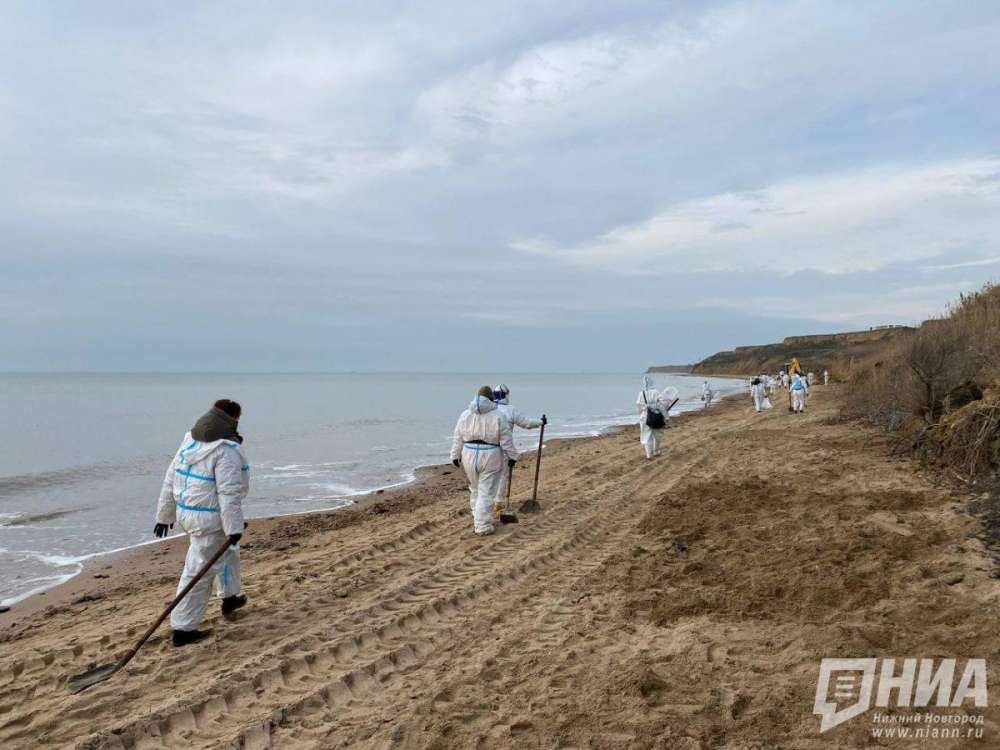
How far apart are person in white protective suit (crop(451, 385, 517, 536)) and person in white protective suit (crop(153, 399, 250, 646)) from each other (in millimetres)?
3755

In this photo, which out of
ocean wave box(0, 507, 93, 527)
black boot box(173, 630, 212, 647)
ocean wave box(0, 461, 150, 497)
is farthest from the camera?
ocean wave box(0, 461, 150, 497)

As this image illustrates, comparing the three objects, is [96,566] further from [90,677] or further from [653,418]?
[653,418]

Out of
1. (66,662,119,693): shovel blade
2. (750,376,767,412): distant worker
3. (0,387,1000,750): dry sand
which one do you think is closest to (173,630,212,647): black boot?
(0,387,1000,750): dry sand

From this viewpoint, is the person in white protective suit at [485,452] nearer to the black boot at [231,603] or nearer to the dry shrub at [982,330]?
the black boot at [231,603]

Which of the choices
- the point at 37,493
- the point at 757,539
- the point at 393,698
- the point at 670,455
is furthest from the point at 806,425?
the point at 37,493

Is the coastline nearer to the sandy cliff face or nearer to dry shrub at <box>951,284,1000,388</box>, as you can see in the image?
dry shrub at <box>951,284,1000,388</box>

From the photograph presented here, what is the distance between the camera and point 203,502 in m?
5.36

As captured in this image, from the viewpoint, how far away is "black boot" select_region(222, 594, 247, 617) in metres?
5.88

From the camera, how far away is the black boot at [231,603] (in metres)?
5.88

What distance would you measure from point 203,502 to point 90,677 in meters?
1.45

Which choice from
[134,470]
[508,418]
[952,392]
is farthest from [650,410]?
[134,470]

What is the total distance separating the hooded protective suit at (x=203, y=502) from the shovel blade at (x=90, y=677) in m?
0.55

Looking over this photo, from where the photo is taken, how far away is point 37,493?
53.8ft

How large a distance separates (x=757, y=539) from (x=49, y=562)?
408 inches
